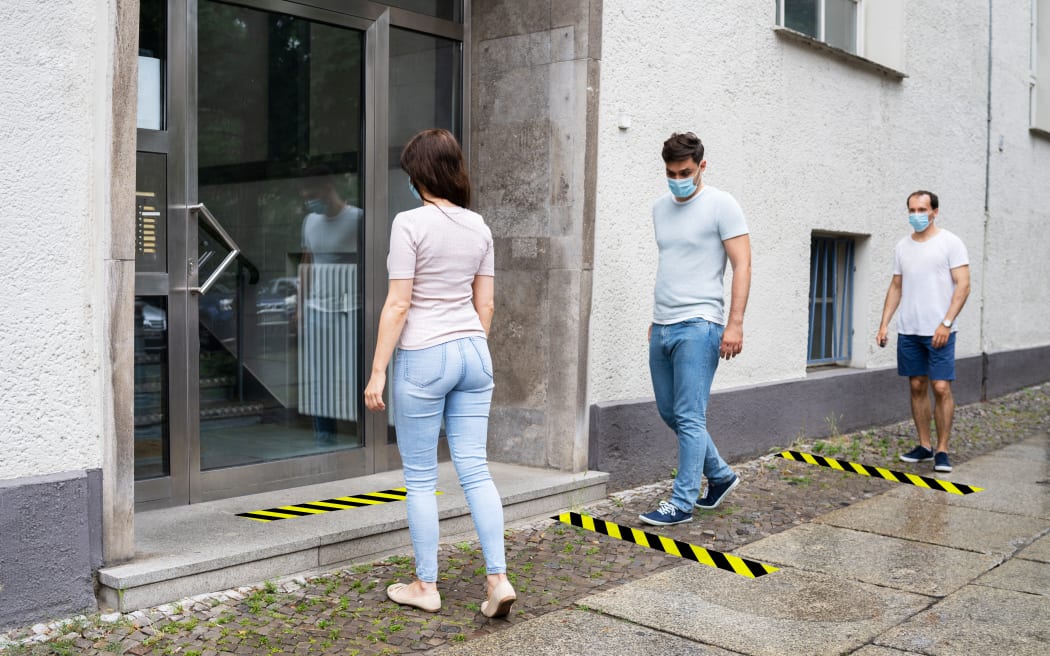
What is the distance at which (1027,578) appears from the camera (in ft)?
15.6

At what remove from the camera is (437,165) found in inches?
158

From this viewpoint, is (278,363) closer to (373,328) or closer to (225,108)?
(373,328)

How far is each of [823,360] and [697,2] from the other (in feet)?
11.2

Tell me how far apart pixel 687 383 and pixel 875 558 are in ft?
4.04

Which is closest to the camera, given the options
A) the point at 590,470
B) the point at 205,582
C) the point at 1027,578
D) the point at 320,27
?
the point at 205,582

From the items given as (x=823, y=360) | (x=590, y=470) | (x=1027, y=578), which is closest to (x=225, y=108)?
(x=590, y=470)

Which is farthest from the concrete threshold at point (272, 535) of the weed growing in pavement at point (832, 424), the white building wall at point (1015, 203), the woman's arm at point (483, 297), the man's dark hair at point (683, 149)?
the white building wall at point (1015, 203)

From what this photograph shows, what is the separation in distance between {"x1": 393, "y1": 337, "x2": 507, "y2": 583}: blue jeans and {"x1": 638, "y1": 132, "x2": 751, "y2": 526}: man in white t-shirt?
168 centimetres

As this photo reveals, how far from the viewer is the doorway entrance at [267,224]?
5.09m

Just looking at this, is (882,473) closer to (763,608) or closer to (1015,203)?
(763,608)

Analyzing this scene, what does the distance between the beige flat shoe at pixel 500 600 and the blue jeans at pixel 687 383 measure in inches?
70.3

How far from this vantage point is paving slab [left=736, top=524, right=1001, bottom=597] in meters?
4.76

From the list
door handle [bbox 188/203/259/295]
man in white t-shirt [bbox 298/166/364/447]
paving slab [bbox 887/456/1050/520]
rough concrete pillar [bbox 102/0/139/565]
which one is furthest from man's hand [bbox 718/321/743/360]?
rough concrete pillar [bbox 102/0/139/565]

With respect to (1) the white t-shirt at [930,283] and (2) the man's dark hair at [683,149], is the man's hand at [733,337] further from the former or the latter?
(1) the white t-shirt at [930,283]
